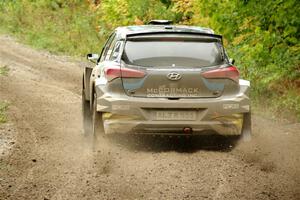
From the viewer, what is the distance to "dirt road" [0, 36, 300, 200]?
6992mm

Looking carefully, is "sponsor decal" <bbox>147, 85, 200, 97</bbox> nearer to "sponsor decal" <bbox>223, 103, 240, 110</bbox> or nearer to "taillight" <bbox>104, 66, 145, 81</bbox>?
"taillight" <bbox>104, 66, 145, 81</bbox>

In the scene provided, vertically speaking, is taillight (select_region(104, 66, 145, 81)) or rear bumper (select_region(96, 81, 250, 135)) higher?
taillight (select_region(104, 66, 145, 81))

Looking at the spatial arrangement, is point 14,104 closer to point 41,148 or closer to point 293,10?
point 41,148

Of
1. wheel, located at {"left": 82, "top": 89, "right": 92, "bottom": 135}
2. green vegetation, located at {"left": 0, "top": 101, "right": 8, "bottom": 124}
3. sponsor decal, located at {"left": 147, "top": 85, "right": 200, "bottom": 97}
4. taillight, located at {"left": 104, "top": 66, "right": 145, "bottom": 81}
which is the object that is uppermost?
taillight, located at {"left": 104, "top": 66, "right": 145, "bottom": 81}

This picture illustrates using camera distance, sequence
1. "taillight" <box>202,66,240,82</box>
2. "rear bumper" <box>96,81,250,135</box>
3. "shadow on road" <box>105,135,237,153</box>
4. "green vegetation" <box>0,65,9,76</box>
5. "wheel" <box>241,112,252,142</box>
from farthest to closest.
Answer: "green vegetation" <box>0,65,9,76</box>
"wheel" <box>241,112,252,142</box>
"shadow on road" <box>105,135,237,153</box>
"taillight" <box>202,66,240,82</box>
"rear bumper" <box>96,81,250,135</box>

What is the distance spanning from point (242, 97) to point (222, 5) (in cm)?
602

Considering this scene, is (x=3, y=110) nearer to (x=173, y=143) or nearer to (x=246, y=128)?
(x=173, y=143)

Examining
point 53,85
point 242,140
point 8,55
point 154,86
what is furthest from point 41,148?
point 8,55

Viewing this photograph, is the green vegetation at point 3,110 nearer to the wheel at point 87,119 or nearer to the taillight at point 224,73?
the wheel at point 87,119

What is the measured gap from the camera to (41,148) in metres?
9.62

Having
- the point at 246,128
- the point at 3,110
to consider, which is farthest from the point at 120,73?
the point at 3,110

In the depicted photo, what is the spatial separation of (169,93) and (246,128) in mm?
1182

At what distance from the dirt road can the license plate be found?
0.43 metres

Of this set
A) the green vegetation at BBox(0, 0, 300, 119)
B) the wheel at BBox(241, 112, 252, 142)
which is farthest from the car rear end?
the green vegetation at BBox(0, 0, 300, 119)
